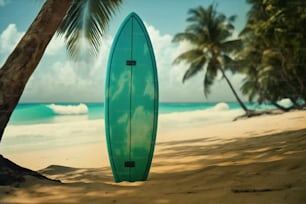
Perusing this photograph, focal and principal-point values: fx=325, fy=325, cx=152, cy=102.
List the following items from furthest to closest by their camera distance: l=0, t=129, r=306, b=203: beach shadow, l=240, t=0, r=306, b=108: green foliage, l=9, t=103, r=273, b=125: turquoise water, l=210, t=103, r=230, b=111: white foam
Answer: l=210, t=103, r=230, b=111: white foam → l=9, t=103, r=273, b=125: turquoise water → l=240, t=0, r=306, b=108: green foliage → l=0, t=129, r=306, b=203: beach shadow

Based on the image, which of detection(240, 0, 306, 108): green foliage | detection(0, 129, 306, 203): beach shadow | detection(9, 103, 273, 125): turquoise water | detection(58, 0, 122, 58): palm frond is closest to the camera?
detection(0, 129, 306, 203): beach shadow

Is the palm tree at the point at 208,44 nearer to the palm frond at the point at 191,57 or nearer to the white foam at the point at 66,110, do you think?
the palm frond at the point at 191,57

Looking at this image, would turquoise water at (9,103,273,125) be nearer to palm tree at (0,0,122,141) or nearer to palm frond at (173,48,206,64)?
palm frond at (173,48,206,64)

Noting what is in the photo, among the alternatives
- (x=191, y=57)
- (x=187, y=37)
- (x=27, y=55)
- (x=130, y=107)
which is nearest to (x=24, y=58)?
(x=27, y=55)

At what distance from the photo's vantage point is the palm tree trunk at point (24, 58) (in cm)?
245

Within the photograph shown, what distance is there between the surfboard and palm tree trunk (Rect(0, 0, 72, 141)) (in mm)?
533

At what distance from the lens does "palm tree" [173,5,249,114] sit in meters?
12.8

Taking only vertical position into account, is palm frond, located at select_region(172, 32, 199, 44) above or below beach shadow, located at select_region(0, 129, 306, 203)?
above

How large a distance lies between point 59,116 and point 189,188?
1004 centimetres

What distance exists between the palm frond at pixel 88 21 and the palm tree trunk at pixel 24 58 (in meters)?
1.11

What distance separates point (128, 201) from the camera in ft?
6.10

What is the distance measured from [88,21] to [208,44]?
954 cm

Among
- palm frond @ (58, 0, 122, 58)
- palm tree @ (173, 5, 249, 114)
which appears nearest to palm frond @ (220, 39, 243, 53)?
palm tree @ (173, 5, 249, 114)

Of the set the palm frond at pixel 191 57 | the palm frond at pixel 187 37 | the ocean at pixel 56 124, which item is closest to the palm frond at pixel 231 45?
the palm frond at pixel 191 57
